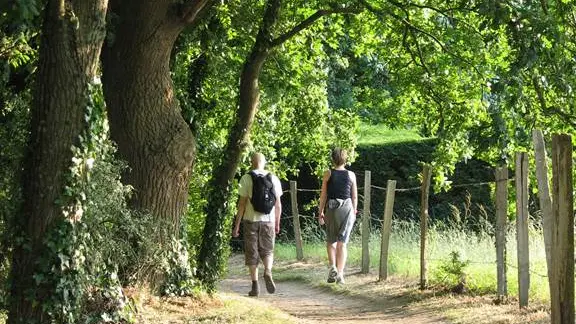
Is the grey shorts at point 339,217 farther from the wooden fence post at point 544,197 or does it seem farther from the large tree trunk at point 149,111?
the wooden fence post at point 544,197

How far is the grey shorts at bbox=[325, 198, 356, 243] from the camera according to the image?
12352 mm

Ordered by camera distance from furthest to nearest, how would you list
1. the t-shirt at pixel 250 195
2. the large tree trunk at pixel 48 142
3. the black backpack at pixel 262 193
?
the t-shirt at pixel 250 195 → the black backpack at pixel 262 193 → the large tree trunk at pixel 48 142

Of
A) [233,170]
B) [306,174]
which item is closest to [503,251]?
[233,170]

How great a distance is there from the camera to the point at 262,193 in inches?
451

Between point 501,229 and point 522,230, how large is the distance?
82 cm

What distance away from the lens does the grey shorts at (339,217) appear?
40.5 feet

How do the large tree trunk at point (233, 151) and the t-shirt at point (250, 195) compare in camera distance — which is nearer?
the t-shirt at point (250, 195)

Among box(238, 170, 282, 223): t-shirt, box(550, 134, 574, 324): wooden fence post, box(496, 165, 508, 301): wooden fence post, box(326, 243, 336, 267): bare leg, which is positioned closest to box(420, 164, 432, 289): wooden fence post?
box(326, 243, 336, 267): bare leg

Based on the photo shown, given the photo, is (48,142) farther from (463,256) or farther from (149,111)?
(463,256)

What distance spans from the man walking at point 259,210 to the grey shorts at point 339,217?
2.92 ft

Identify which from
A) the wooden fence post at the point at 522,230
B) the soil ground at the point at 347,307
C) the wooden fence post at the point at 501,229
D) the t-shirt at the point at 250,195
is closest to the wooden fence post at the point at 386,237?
the soil ground at the point at 347,307

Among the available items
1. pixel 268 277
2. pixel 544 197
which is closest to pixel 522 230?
pixel 544 197

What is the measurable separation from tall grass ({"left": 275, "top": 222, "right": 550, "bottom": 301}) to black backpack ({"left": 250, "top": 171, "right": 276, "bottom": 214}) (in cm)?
262

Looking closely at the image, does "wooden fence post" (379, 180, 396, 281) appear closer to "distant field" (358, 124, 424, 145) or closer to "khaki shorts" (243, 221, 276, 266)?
"khaki shorts" (243, 221, 276, 266)
